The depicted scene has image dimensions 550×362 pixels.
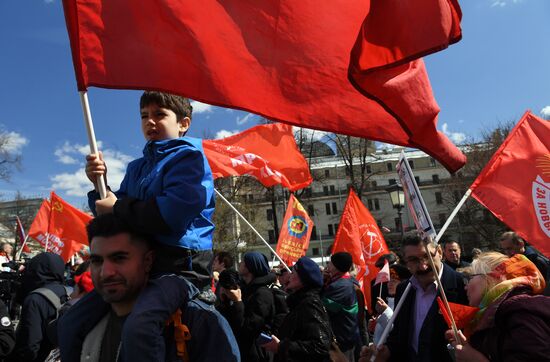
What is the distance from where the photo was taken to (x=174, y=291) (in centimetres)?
201

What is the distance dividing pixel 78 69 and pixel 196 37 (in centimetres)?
68

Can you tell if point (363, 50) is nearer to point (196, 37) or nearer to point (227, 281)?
point (196, 37)

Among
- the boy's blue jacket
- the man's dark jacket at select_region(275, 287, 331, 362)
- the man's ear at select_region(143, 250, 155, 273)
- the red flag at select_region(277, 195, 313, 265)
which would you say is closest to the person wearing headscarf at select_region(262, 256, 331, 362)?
the man's dark jacket at select_region(275, 287, 331, 362)

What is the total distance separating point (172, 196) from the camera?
2.01 meters

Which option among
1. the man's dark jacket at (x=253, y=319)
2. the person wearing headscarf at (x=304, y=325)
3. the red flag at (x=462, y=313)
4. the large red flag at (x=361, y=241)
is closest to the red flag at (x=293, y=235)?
the large red flag at (x=361, y=241)

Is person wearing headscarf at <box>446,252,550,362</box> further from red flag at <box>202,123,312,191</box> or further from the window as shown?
the window

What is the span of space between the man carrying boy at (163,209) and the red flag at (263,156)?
18.1 feet

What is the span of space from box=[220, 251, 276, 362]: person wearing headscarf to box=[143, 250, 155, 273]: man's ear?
3072 millimetres

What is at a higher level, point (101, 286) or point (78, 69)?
point (78, 69)

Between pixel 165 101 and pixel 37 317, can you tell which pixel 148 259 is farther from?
pixel 37 317

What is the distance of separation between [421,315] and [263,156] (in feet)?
15.9

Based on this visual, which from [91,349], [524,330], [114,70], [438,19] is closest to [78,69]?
[114,70]

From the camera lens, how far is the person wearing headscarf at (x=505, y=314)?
2379 millimetres

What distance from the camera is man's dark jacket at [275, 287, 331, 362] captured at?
13.8 ft
